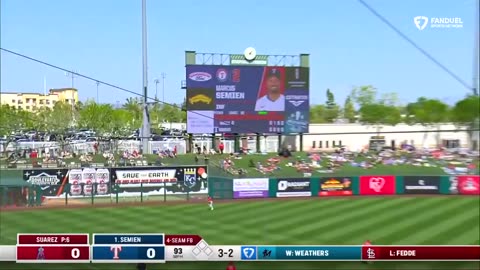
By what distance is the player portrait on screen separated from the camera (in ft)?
31.1

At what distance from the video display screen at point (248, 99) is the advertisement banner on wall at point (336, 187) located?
651 cm

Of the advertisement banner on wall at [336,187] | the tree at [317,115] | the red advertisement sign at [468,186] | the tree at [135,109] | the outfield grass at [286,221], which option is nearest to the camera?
the tree at [135,109]

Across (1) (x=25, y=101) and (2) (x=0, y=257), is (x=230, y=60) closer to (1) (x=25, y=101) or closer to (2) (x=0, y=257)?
(1) (x=25, y=101)

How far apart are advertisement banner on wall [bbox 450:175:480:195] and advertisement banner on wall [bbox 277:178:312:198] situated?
468 cm

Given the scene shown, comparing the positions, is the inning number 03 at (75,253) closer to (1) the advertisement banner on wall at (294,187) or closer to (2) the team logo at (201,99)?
(2) the team logo at (201,99)

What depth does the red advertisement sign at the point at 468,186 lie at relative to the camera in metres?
15.1

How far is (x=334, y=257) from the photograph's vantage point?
316 inches

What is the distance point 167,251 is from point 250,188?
7267 millimetres

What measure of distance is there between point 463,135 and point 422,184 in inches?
274

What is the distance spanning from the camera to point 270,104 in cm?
958

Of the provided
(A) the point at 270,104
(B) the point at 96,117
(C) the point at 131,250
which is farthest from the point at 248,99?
(C) the point at 131,250

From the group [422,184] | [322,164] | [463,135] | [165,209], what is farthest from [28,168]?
[422,184]

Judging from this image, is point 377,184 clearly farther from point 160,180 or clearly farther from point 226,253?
point 226,253

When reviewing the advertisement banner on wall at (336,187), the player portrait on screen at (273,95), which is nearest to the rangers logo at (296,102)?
the player portrait on screen at (273,95)
